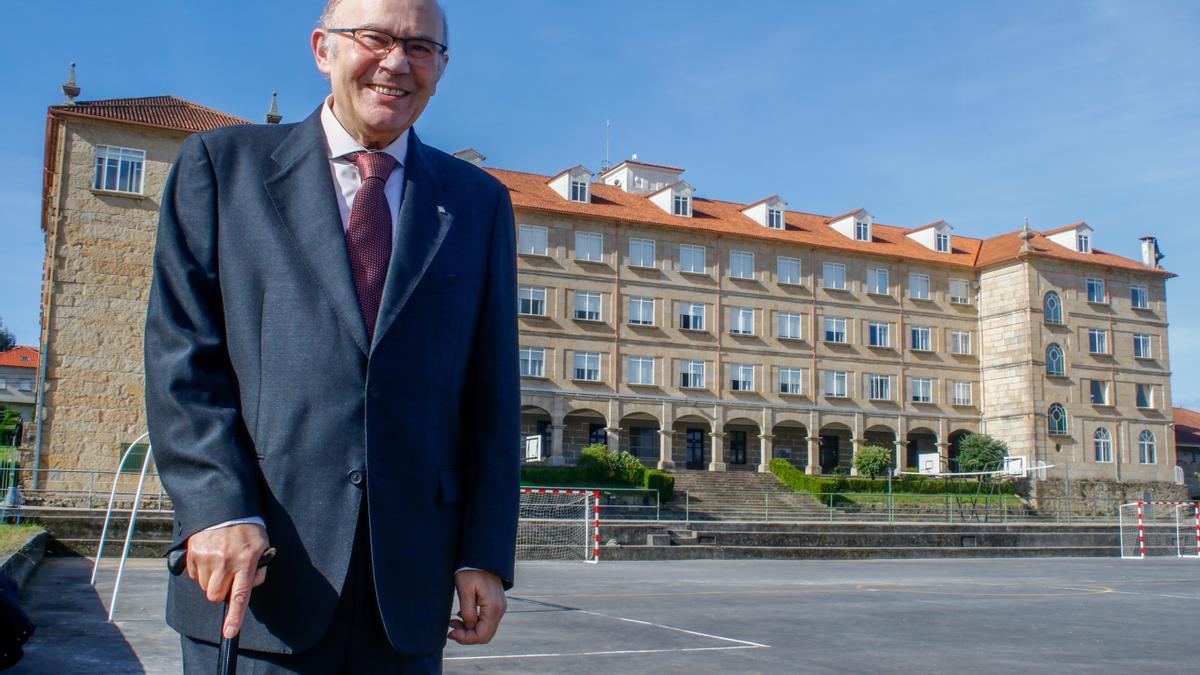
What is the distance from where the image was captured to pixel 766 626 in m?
10.2

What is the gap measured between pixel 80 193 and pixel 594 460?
2171 cm

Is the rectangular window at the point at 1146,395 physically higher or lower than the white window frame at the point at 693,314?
lower

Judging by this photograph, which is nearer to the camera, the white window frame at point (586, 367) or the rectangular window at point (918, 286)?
the white window frame at point (586, 367)

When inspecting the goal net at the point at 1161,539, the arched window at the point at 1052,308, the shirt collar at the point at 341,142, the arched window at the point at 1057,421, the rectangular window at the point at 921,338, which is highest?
the arched window at the point at 1052,308

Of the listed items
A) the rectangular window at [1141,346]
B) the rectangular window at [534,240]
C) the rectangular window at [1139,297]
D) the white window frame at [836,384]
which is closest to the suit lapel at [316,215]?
the rectangular window at [534,240]

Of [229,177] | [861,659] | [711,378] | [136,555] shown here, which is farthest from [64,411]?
[229,177]

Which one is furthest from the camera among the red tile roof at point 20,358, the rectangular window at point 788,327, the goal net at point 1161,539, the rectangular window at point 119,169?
the red tile roof at point 20,358

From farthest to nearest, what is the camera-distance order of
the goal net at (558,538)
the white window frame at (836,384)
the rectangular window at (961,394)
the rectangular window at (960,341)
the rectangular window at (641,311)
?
Answer: 1. the rectangular window at (960,341)
2. the rectangular window at (961,394)
3. the white window frame at (836,384)
4. the rectangular window at (641,311)
5. the goal net at (558,538)

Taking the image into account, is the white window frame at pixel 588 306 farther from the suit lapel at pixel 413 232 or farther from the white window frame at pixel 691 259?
the suit lapel at pixel 413 232

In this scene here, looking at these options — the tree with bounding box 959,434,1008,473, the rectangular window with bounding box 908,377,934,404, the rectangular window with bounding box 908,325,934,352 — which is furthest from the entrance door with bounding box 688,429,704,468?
the tree with bounding box 959,434,1008,473

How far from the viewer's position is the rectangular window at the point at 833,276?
5462 cm

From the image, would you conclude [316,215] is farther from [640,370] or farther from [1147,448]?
[1147,448]

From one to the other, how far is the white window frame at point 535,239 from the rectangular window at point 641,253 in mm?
4403

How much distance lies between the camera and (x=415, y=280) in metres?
2.37
